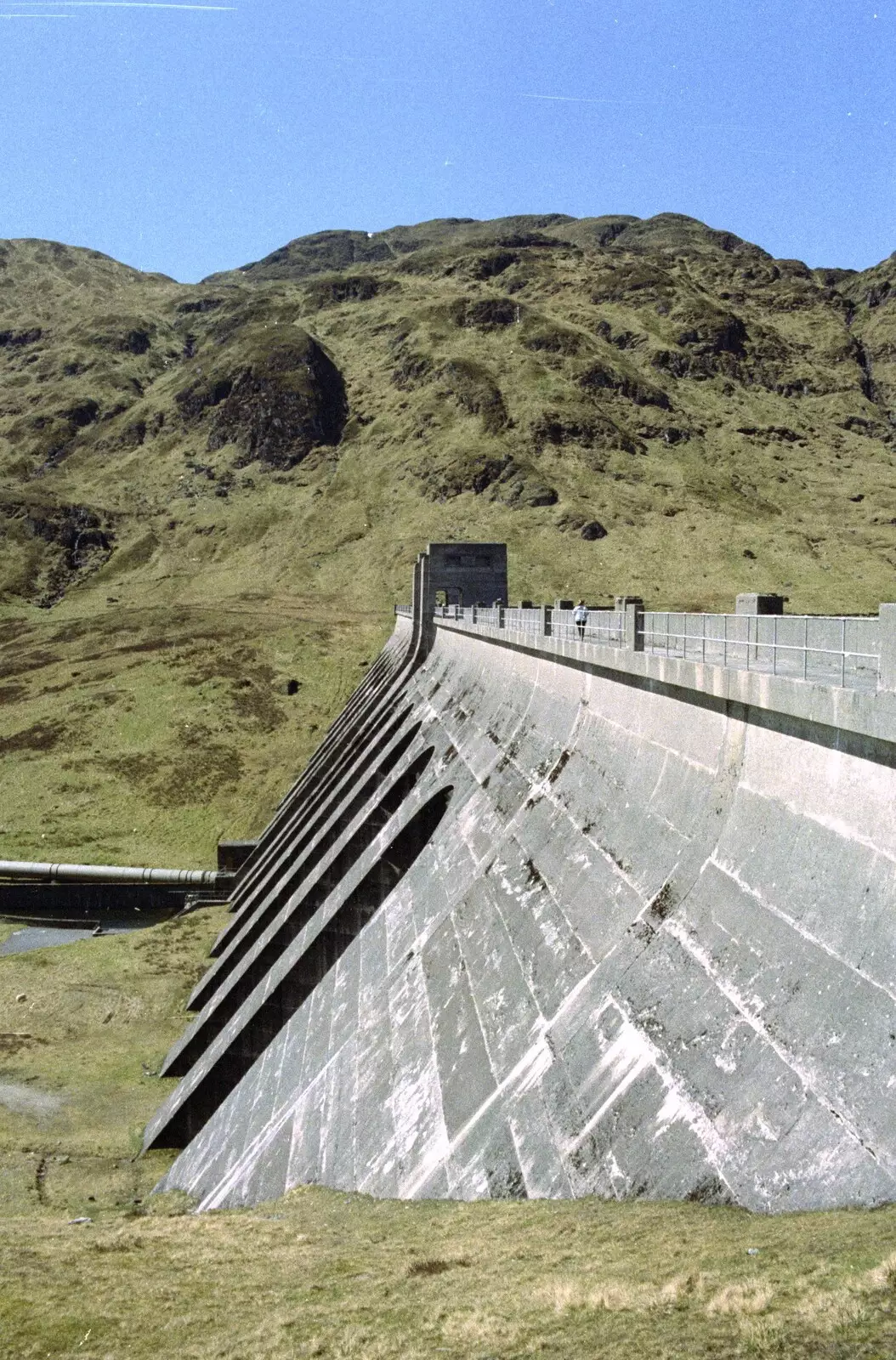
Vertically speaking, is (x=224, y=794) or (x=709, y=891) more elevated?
(x=709, y=891)

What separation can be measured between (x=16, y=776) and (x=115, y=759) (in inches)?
228

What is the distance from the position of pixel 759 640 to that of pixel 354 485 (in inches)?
5021

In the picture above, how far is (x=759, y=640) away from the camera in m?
12.1

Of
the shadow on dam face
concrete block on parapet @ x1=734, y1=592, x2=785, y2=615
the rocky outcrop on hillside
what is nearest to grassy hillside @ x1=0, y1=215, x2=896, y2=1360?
the rocky outcrop on hillside

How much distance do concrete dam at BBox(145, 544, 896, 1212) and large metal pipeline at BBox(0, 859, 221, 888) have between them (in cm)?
2060

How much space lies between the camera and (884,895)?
7523mm

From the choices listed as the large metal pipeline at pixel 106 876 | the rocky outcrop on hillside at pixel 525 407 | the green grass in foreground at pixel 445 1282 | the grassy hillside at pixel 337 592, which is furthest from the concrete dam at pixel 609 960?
the rocky outcrop on hillside at pixel 525 407

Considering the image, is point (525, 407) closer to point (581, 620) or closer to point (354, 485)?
point (354, 485)

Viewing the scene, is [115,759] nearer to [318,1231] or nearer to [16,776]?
[16,776]

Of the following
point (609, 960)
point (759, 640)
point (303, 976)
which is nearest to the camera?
point (609, 960)

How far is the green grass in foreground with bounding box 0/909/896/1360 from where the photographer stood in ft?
18.7

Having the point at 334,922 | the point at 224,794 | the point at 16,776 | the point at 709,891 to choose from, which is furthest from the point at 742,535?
the point at 709,891

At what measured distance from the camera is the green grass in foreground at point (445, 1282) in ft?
18.7

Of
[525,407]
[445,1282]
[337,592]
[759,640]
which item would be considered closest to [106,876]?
[759,640]
